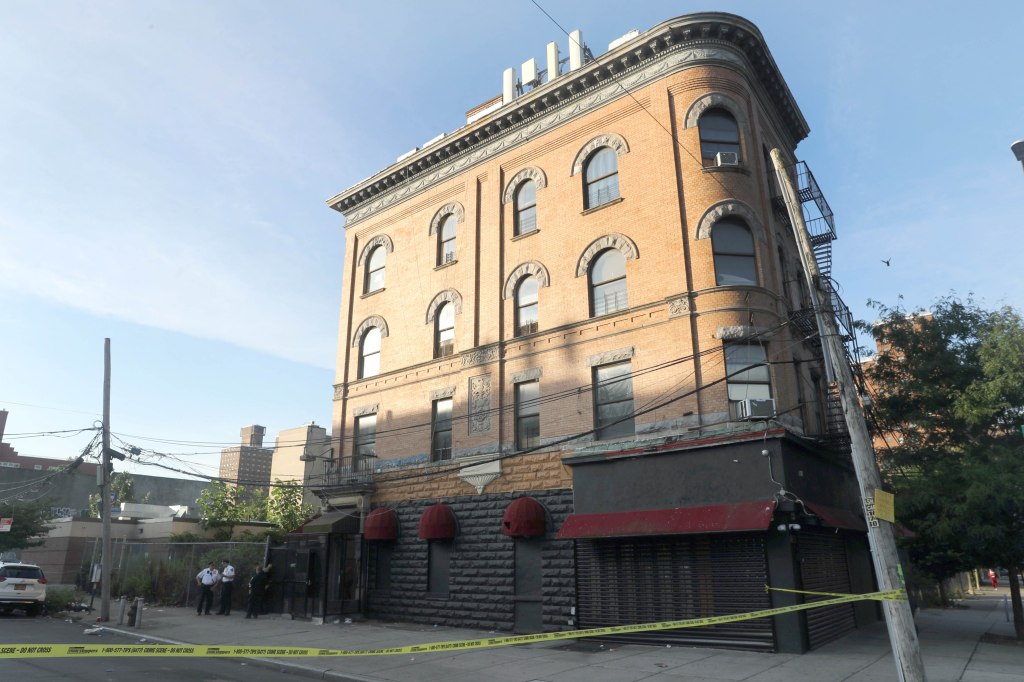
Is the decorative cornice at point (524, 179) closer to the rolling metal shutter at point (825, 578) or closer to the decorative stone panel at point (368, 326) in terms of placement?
the decorative stone panel at point (368, 326)

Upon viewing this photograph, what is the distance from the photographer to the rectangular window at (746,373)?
56.2 feet

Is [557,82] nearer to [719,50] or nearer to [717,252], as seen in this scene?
[719,50]

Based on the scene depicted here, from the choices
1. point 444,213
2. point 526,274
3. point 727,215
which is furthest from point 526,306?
point 727,215

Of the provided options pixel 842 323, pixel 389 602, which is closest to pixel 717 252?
pixel 842 323

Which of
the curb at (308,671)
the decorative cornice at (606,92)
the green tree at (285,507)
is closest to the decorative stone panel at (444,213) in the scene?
the decorative cornice at (606,92)

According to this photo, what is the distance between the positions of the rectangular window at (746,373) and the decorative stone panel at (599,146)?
716 centimetres

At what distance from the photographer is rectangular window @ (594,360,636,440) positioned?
60.6 ft

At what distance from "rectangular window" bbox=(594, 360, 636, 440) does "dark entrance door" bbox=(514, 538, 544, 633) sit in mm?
3711

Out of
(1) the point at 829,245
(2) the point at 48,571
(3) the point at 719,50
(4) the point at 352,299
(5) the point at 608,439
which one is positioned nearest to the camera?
(5) the point at 608,439

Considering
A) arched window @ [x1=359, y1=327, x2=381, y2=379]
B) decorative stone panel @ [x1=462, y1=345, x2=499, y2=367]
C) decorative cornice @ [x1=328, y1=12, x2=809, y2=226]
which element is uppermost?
decorative cornice @ [x1=328, y1=12, x2=809, y2=226]

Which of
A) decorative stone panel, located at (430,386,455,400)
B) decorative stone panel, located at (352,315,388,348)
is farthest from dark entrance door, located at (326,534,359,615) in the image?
decorative stone panel, located at (352,315,388,348)

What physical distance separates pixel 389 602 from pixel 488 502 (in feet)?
16.7

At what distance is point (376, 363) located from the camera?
2583 centimetres

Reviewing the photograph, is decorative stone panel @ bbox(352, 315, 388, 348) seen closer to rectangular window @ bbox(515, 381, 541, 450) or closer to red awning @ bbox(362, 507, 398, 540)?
red awning @ bbox(362, 507, 398, 540)
